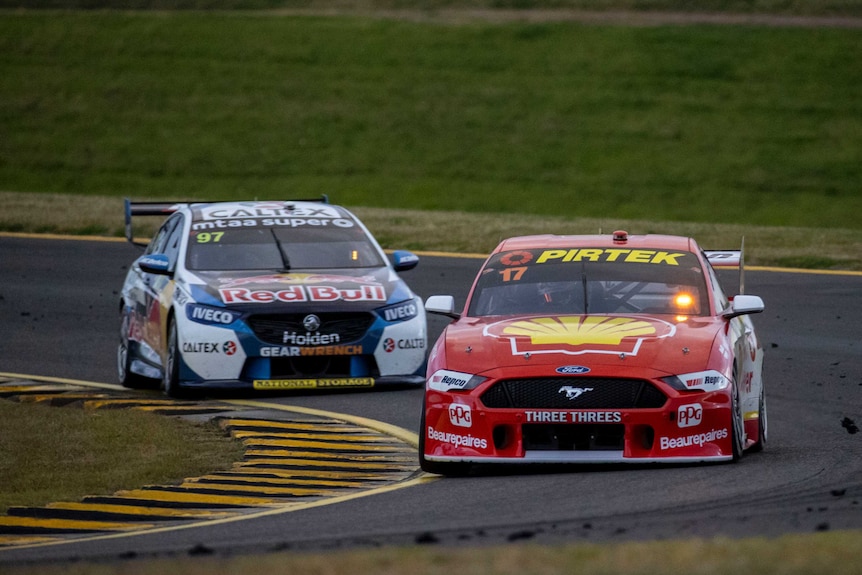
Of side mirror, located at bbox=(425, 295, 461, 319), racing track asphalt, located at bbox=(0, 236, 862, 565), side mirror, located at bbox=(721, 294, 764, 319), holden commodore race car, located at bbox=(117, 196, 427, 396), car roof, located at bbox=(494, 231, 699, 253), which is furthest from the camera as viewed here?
holden commodore race car, located at bbox=(117, 196, 427, 396)

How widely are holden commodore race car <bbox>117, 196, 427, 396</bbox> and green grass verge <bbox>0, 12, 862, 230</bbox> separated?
55.2 ft

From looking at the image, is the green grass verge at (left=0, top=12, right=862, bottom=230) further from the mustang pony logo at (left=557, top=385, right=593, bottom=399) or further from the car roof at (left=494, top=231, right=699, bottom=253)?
the mustang pony logo at (left=557, top=385, right=593, bottom=399)

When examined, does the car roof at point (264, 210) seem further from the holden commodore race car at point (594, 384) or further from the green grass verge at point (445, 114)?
the green grass verge at point (445, 114)

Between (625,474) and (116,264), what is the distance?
12.8m

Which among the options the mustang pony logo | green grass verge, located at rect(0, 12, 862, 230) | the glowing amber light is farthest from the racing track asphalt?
green grass verge, located at rect(0, 12, 862, 230)

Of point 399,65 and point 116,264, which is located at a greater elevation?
point 399,65

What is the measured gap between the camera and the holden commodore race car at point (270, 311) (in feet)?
42.0

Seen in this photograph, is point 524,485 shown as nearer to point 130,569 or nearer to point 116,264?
point 130,569

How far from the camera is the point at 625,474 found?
8617 mm

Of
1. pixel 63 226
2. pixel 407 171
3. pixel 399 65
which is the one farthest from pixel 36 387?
pixel 399 65

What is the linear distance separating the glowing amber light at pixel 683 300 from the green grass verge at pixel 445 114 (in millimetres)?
20127

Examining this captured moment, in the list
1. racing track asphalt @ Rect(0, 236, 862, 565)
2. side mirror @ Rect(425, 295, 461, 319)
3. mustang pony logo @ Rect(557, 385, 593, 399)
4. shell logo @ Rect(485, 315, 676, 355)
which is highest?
side mirror @ Rect(425, 295, 461, 319)

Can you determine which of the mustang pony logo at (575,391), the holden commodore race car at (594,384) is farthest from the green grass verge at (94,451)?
the mustang pony logo at (575,391)

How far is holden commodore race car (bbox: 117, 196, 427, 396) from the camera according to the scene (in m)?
12.8
